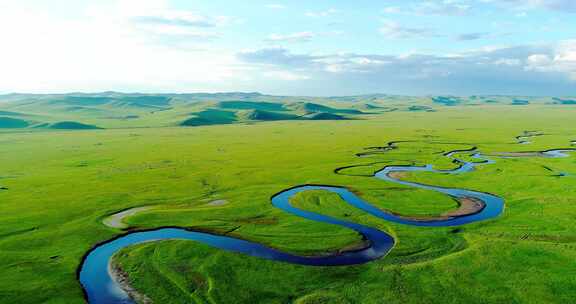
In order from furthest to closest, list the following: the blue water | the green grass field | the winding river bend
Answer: the winding river bend
the blue water
the green grass field

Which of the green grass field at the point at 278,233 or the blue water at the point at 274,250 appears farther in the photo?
the blue water at the point at 274,250

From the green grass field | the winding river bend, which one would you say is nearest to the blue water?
the winding river bend

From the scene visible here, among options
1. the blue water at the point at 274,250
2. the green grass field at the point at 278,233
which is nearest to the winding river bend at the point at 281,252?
the blue water at the point at 274,250

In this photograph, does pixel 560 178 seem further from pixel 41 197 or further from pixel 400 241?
pixel 41 197

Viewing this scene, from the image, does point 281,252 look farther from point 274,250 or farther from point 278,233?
point 278,233

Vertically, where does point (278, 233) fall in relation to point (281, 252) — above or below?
above

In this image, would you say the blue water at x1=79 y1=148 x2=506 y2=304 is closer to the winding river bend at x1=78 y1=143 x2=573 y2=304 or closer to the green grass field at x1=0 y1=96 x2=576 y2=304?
the winding river bend at x1=78 y1=143 x2=573 y2=304

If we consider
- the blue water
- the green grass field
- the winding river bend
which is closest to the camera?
the green grass field

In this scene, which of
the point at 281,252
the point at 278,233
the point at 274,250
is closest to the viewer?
the point at 281,252

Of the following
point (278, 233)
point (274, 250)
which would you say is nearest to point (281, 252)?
point (274, 250)

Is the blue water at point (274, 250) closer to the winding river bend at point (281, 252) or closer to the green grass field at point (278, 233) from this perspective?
the winding river bend at point (281, 252)

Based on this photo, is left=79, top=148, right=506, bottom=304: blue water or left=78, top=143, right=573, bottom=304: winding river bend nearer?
left=79, top=148, right=506, bottom=304: blue water

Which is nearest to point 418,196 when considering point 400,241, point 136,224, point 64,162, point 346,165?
point 400,241
